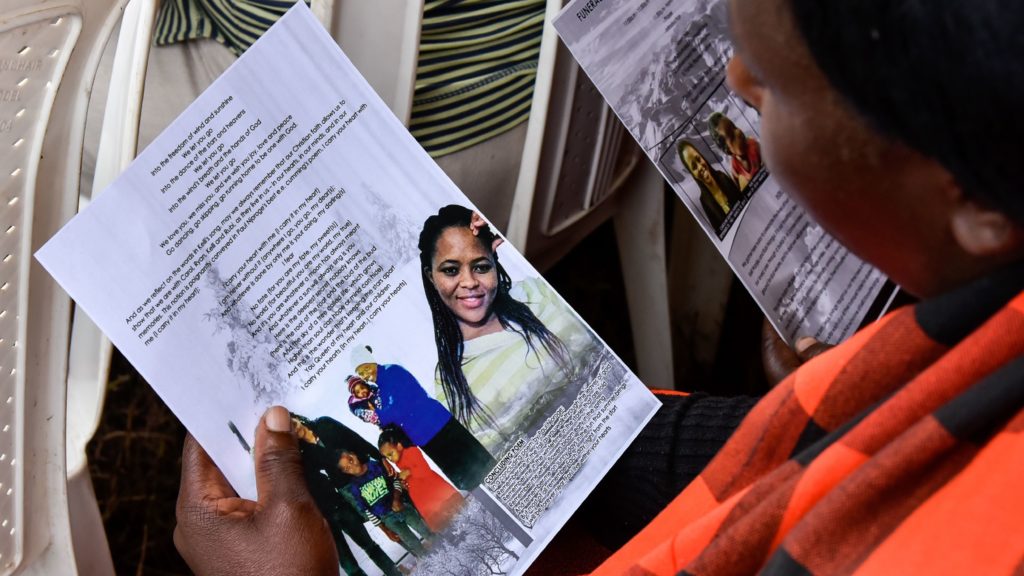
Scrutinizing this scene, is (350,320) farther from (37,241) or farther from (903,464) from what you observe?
(903,464)

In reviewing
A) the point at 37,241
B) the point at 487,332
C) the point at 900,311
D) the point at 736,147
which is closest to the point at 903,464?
the point at 900,311

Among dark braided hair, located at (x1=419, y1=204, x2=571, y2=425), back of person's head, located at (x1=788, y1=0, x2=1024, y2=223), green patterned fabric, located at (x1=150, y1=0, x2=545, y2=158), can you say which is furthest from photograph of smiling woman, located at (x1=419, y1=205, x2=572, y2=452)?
back of person's head, located at (x1=788, y1=0, x2=1024, y2=223)

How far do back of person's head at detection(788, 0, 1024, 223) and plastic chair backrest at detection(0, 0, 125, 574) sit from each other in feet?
1.56

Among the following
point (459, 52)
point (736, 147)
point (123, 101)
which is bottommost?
point (736, 147)

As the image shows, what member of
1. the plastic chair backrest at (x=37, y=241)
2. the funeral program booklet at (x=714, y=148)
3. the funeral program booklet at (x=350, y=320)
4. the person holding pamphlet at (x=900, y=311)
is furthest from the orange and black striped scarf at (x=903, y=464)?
the plastic chair backrest at (x=37, y=241)

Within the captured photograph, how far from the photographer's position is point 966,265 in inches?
18.7

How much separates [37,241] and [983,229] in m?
0.59

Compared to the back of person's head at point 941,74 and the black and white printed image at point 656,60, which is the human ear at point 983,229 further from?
the black and white printed image at point 656,60

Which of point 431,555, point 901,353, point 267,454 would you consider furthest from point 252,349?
point 901,353

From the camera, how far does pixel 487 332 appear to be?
0.73 meters

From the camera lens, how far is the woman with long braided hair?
28.3 inches

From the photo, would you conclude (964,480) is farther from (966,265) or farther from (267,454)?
(267,454)

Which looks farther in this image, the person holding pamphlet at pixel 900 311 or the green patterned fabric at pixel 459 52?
the green patterned fabric at pixel 459 52

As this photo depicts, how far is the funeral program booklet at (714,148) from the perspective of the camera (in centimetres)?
77
